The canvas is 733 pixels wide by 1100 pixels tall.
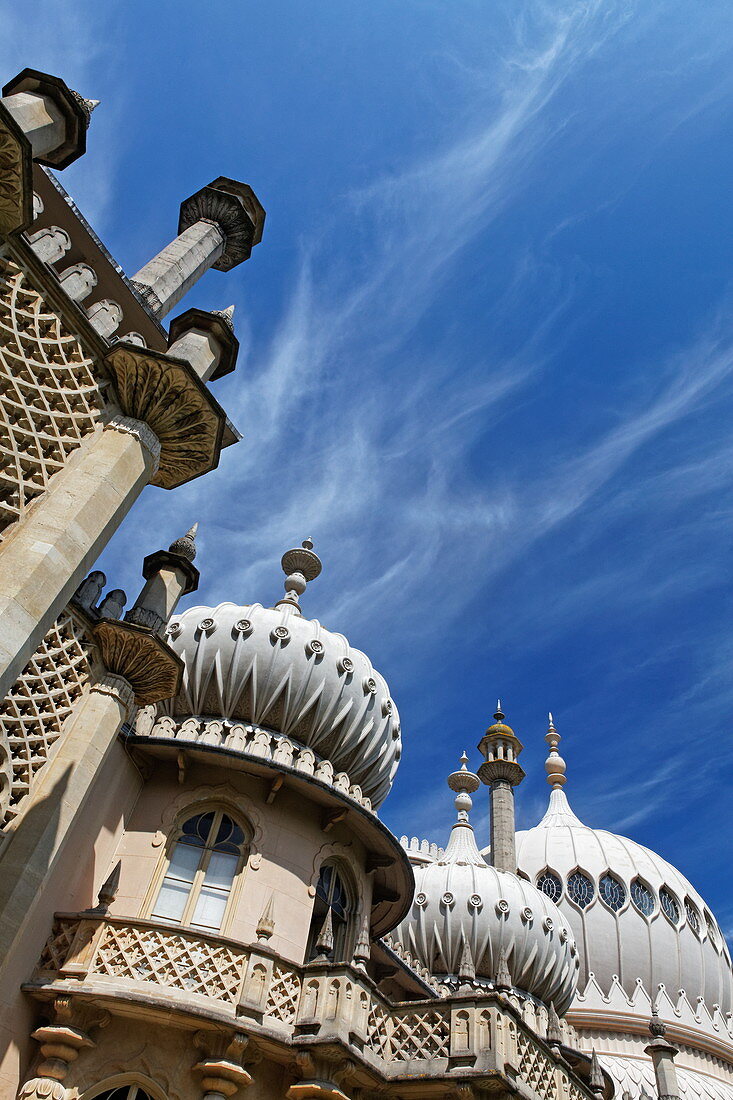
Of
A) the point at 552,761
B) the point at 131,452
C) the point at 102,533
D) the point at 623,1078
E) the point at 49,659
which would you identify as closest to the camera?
the point at 102,533

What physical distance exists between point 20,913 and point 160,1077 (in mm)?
3218

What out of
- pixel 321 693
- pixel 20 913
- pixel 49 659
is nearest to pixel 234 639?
pixel 321 693

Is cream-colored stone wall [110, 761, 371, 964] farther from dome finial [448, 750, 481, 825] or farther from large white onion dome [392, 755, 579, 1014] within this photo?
dome finial [448, 750, 481, 825]

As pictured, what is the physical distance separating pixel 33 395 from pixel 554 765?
145ft

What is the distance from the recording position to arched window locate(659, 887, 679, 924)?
36656 millimetres

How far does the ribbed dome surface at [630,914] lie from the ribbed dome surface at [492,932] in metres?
12.5

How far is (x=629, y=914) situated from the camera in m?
35.9

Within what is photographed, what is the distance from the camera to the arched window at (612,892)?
36188mm

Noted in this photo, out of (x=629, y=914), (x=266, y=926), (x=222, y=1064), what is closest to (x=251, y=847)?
(x=266, y=926)

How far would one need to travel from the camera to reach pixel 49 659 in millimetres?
11164

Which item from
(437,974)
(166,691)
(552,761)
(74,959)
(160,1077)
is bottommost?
(160,1077)

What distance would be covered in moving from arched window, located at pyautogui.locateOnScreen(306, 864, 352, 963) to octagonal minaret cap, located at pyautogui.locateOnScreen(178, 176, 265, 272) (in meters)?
11.9

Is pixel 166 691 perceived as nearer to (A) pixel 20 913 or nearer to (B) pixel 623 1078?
(A) pixel 20 913

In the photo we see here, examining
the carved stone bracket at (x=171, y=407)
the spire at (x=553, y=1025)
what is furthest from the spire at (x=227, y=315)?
the spire at (x=553, y=1025)
